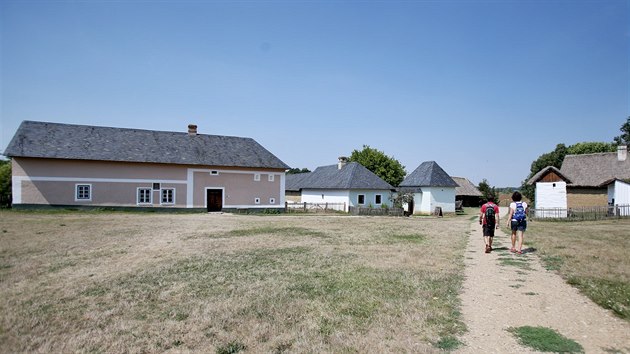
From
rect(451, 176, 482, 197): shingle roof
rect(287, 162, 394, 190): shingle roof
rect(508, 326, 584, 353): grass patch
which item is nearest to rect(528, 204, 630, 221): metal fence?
rect(287, 162, 394, 190): shingle roof

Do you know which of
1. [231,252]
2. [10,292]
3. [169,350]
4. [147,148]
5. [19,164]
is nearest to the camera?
[169,350]

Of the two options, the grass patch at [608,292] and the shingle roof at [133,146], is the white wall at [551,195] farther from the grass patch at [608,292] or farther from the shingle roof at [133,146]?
the grass patch at [608,292]

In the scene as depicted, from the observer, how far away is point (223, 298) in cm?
614

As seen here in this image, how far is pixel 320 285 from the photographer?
7.01m

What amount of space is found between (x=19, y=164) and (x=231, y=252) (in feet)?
73.6

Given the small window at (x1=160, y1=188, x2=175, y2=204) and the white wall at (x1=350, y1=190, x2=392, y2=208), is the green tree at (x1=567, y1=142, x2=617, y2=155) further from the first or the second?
the small window at (x1=160, y1=188, x2=175, y2=204)

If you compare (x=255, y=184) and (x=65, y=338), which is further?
(x=255, y=184)

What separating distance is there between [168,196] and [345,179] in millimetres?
16729

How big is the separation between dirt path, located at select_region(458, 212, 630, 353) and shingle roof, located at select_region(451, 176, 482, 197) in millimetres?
47528

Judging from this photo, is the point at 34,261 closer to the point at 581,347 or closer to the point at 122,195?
the point at 581,347

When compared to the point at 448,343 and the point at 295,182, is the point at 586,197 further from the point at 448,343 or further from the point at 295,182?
the point at 448,343

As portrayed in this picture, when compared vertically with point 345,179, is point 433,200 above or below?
below

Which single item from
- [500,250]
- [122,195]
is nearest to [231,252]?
[500,250]

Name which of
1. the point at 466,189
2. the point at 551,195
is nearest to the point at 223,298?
the point at 551,195
